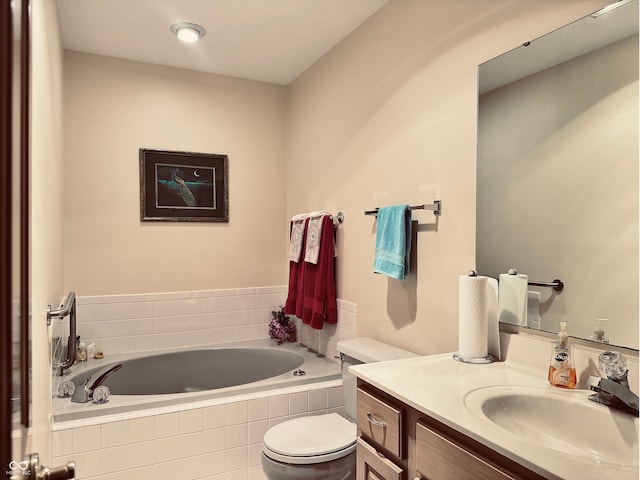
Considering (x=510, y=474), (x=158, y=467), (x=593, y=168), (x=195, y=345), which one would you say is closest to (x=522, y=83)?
(x=593, y=168)

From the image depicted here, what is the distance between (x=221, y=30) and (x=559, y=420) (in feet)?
8.69

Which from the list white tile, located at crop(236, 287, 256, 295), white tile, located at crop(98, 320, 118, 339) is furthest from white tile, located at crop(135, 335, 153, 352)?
A: white tile, located at crop(236, 287, 256, 295)

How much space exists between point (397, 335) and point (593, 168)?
1.28 m

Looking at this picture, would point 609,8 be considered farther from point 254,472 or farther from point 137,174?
point 137,174

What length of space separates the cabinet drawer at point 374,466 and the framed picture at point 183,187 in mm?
2320

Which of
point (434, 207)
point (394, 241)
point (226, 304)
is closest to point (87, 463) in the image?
point (226, 304)

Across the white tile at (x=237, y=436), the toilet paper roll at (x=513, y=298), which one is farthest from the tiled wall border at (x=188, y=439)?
the toilet paper roll at (x=513, y=298)

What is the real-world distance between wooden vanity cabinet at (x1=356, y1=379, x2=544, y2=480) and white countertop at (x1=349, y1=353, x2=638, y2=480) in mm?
43

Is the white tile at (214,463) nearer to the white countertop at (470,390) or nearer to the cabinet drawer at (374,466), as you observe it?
the cabinet drawer at (374,466)

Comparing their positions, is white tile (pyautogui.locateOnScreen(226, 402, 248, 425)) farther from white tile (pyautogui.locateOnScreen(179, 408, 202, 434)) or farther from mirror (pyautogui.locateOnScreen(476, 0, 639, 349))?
mirror (pyautogui.locateOnScreen(476, 0, 639, 349))

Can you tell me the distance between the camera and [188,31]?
2.74m

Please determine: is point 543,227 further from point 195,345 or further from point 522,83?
point 195,345
